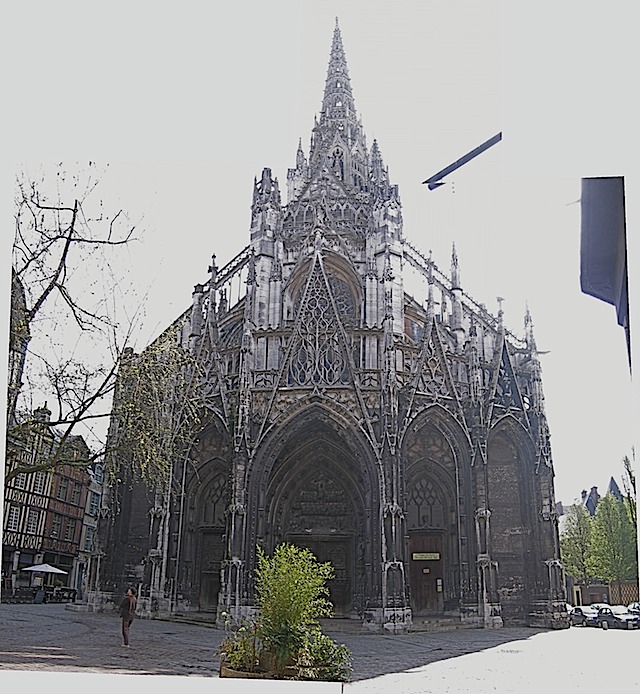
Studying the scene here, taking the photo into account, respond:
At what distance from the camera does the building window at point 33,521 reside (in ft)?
25.2

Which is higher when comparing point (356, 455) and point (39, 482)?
point (356, 455)

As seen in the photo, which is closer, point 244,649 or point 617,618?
point 244,649

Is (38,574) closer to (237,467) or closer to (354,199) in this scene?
(237,467)

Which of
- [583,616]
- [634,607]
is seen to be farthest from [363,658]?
[634,607]

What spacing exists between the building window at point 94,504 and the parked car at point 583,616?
565cm

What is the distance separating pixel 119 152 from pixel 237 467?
16.6ft

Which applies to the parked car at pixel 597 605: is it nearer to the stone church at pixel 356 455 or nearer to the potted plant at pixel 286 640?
the stone church at pixel 356 455

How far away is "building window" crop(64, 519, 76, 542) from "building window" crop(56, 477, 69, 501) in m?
0.54

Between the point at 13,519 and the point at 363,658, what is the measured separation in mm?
3811

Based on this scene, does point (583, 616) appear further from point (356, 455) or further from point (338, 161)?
point (338, 161)

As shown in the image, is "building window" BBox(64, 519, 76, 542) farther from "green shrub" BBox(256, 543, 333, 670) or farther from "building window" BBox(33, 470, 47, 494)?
"green shrub" BBox(256, 543, 333, 670)

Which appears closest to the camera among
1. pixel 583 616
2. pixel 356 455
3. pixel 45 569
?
pixel 583 616

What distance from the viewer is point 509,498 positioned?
995cm

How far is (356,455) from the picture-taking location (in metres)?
10.6
